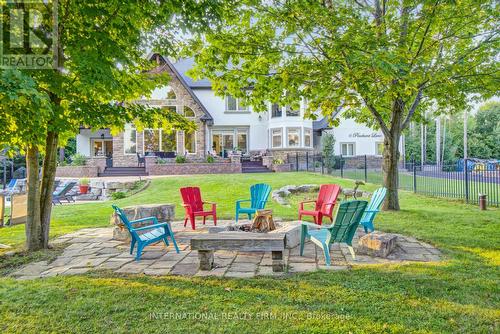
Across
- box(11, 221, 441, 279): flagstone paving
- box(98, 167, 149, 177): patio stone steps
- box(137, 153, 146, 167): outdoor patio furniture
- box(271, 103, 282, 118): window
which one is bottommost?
box(11, 221, 441, 279): flagstone paving

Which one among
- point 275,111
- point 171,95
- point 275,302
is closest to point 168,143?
point 171,95

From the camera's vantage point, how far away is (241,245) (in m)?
4.29

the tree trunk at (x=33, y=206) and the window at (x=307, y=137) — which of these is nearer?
the tree trunk at (x=33, y=206)

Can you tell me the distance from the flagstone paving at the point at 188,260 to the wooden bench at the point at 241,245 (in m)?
0.15

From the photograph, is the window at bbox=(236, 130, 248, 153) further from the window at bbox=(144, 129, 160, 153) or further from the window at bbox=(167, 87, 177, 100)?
the window at bbox=(144, 129, 160, 153)

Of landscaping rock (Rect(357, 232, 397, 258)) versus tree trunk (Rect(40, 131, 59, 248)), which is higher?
tree trunk (Rect(40, 131, 59, 248))

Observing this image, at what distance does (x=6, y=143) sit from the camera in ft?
16.6

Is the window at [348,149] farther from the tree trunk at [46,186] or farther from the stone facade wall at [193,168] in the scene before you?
the tree trunk at [46,186]

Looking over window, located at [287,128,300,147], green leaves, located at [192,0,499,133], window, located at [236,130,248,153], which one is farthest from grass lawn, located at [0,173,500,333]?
window, located at [236,130,248,153]

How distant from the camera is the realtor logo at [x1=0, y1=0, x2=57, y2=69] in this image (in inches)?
172

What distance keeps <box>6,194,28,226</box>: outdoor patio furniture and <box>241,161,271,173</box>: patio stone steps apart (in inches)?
563

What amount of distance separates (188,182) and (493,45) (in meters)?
12.0

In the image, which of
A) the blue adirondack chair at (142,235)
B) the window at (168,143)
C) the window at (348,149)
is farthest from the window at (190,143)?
the blue adirondack chair at (142,235)

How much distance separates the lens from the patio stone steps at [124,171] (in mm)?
20234
